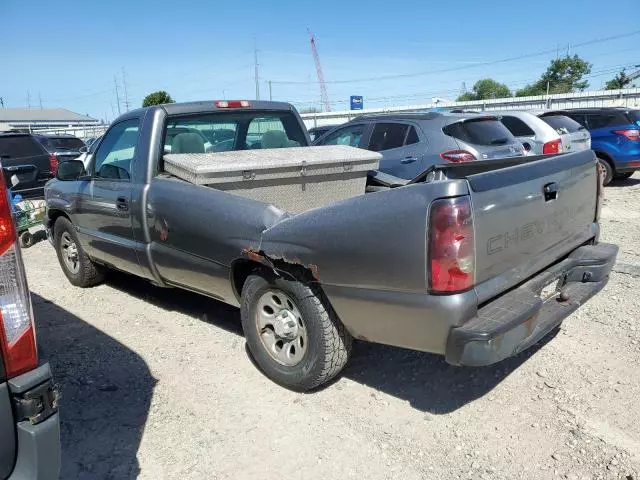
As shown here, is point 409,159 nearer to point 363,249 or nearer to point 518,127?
point 518,127

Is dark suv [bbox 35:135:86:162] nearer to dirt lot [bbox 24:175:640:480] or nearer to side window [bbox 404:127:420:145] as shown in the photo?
side window [bbox 404:127:420:145]

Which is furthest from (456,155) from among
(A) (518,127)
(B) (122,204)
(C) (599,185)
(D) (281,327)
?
(D) (281,327)

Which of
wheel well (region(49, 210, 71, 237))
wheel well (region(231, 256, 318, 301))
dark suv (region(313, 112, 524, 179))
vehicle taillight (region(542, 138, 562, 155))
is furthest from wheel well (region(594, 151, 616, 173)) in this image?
wheel well (region(49, 210, 71, 237))

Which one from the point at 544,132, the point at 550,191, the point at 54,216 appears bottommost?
the point at 54,216

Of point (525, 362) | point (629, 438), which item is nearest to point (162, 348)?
point (525, 362)

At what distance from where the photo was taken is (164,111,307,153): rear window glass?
4.53 m

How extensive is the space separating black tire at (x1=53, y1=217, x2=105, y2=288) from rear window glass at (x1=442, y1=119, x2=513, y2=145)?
16.1 feet

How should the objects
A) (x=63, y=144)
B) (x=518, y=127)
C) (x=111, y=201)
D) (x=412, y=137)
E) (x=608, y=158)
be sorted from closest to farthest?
(x=111, y=201) → (x=412, y=137) → (x=518, y=127) → (x=608, y=158) → (x=63, y=144)

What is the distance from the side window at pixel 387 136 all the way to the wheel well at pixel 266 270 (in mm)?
4854

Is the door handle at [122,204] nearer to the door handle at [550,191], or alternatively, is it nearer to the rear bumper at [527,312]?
the rear bumper at [527,312]

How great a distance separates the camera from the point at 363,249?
9.45 ft

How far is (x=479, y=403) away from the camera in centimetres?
335

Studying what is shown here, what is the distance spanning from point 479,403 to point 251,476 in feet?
4.84

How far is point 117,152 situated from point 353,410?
320 cm
